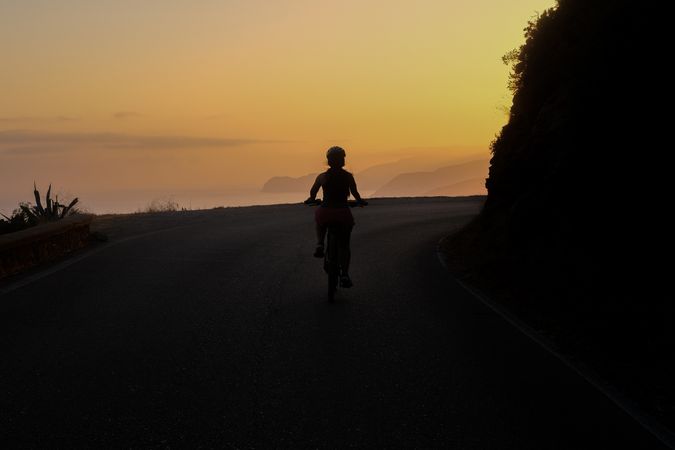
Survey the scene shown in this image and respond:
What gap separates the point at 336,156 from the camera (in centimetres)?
896

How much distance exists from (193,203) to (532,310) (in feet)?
72.1

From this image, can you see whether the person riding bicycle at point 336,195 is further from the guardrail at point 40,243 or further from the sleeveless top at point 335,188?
the guardrail at point 40,243

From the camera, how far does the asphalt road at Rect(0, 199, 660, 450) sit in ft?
13.9

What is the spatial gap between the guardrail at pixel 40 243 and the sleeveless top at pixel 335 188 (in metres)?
5.17

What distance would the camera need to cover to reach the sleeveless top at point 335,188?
8.91 meters

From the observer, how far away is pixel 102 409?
462cm

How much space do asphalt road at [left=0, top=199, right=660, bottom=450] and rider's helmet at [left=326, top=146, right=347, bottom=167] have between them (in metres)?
1.86

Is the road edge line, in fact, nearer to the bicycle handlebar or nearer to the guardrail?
the bicycle handlebar

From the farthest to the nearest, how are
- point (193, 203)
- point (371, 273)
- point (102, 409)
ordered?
point (193, 203) < point (371, 273) < point (102, 409)

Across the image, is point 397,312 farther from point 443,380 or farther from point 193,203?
point 193,203

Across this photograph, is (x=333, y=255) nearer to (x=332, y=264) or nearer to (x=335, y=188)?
(x=332, y=264)

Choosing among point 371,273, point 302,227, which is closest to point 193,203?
point 302,227

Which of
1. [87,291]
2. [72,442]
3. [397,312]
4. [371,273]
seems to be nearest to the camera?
[72,442]

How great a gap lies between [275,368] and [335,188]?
3813 millimetres
